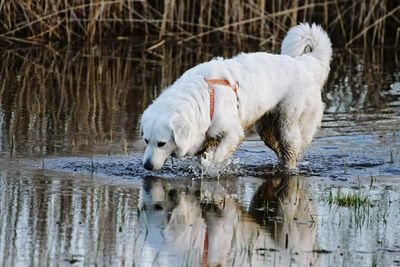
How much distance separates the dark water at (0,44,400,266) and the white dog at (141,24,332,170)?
0.89ft

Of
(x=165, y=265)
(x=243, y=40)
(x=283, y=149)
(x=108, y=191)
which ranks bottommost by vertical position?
(x=165, y=265)

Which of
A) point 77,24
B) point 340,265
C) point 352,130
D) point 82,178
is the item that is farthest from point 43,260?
point 77,24

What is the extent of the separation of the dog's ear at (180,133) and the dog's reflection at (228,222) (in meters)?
0.34

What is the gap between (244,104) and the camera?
8.62 metres

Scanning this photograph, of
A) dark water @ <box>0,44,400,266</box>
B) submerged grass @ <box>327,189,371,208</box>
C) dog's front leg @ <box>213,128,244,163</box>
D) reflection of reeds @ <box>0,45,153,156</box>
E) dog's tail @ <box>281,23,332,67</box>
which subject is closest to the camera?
dark water @ <box>0,44,400,266</box>

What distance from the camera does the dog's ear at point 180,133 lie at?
315 inches

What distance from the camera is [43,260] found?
5.76 meters

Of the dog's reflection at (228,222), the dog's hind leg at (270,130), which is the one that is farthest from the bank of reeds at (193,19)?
the dog's reflection at (228,222)

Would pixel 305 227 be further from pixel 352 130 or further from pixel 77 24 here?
pixel 77 24

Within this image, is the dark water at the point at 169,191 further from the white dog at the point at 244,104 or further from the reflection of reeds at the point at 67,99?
the white dog at the point at 244,104

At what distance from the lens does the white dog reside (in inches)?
317

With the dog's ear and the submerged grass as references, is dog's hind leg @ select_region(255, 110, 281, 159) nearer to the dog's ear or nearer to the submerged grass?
the dog's ear

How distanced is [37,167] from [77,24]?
30.4ft

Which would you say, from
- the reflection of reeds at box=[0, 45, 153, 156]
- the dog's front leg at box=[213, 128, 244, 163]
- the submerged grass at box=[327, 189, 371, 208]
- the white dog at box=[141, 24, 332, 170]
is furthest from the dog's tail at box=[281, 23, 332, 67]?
the submerged grass at box=[327, 189, 371, 208]
